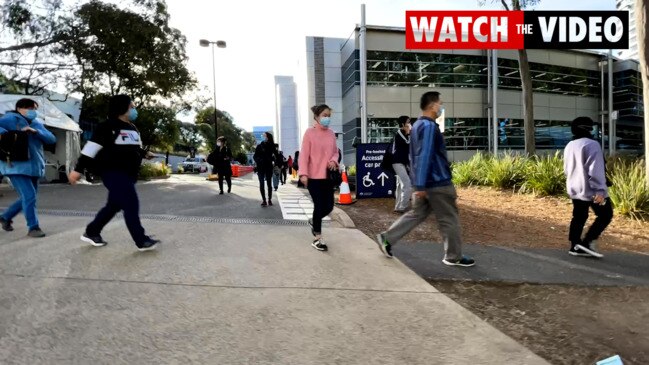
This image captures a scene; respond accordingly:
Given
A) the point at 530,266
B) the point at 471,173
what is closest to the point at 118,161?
the point at 530,266

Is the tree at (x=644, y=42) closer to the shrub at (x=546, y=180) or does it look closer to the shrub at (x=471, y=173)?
the shrub at (x=546, y=180)

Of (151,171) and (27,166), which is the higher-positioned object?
(27,166)

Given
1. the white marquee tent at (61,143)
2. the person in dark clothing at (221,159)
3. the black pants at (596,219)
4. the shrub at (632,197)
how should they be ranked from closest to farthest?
the black pants at (596,219) → the shrub at (632,197) → the person in dark clothing at (221,159) → the white marquee tent at (61,143)

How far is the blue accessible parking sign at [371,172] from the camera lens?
9.82m

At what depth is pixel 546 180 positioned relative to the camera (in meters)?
9.20

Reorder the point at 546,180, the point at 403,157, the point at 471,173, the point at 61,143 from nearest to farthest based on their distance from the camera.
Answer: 1. the point at 403,157
2. the point at 546,180
3. the point at 471,173
4. the point at 61,143

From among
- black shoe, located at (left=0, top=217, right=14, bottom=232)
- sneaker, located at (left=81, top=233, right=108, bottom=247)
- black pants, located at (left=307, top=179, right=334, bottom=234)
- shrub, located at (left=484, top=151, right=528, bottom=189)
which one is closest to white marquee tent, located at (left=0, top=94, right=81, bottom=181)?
black shoe, located at (left=0, top=217, right=14, bottom=232)

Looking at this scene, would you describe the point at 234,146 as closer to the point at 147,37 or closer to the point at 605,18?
the point at 147,37

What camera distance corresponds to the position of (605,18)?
47.0 ft

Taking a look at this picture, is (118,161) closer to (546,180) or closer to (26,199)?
(26,199)

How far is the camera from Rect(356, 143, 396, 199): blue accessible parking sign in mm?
9820

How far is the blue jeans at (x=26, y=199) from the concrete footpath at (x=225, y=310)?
0.51 meters

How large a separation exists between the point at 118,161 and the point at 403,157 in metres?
4.96

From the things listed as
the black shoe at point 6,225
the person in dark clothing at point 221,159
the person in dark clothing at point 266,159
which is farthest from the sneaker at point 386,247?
the person in dark clothing at point 221,159
